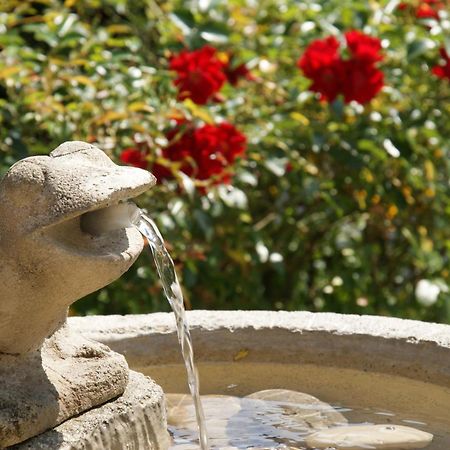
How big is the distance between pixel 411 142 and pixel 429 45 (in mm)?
330

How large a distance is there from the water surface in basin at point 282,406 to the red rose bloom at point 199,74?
122 cm

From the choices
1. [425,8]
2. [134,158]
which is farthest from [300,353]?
[425,8]

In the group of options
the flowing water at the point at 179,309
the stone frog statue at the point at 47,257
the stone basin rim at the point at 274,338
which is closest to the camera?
the stone frog statue at the point at 47,257

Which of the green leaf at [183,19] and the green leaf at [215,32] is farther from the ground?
the green leaf at [183,19]

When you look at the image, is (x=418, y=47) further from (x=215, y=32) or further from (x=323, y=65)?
(x=215, y=32)

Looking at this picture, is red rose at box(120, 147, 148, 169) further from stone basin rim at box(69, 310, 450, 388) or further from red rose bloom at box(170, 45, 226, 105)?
stone basin rim at box(69, 310, 450, 388)

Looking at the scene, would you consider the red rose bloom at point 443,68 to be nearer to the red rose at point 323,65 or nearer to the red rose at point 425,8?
the red rose at point 425,8

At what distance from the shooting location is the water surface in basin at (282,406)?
214cm

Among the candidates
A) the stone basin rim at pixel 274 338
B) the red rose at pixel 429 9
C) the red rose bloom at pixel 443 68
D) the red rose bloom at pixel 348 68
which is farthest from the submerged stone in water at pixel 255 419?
the red rose at pixel 429 9

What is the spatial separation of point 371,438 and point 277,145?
1.79 m

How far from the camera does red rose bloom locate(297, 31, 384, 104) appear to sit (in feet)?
11.6

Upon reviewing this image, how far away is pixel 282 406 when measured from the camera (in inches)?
89.8

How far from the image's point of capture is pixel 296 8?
4.00m

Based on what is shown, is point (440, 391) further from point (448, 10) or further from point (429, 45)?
point (448, 10)
